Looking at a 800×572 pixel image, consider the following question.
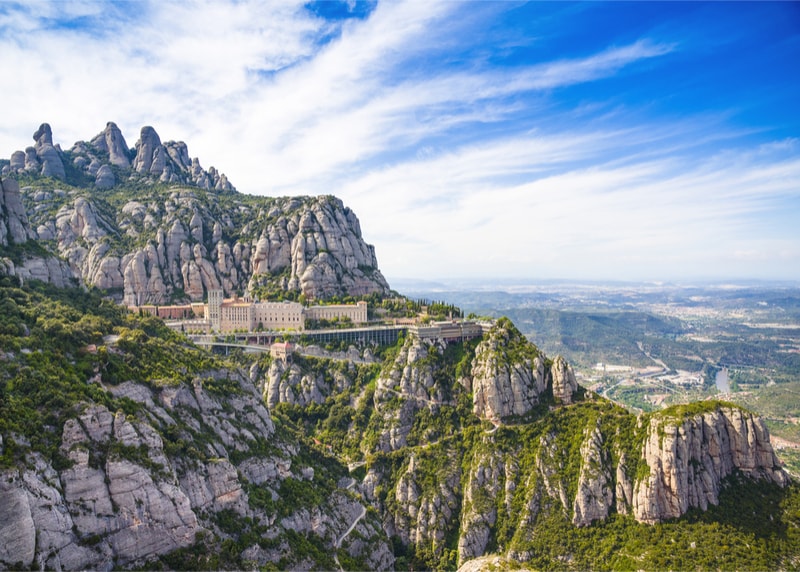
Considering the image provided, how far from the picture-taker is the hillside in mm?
40812

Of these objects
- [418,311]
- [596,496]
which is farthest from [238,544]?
[418,311]

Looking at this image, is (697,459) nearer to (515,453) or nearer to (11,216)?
(515,453)

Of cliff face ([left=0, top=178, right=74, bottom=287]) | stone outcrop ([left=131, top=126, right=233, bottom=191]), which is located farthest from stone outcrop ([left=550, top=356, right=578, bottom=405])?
stone outcrop ([left=131, top=126, right=233, bottom=191])

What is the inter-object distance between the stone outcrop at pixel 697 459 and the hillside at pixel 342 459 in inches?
9.7

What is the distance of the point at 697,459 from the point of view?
2630 inches

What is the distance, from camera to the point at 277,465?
2456 inches

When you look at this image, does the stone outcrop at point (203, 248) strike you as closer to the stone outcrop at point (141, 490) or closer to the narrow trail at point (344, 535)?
the narrow trail at point (344, 535)

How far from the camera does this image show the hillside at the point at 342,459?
40.8 metres

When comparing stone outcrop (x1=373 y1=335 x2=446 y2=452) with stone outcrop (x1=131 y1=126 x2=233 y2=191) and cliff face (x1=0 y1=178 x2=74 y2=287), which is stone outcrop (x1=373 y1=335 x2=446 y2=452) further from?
stone outcrop (x1=131 y1=126 x2=233 y2=191)

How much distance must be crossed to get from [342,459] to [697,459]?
169ft

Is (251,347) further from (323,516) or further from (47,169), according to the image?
(47,169)

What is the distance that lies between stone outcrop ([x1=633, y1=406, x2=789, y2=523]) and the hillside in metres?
0.25

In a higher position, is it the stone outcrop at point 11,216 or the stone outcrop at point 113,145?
the stone outcrop at point 113,145

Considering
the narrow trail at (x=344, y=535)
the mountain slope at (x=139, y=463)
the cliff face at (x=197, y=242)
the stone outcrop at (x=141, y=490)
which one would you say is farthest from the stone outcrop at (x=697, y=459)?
the cliff face at (x=197, y=242)
